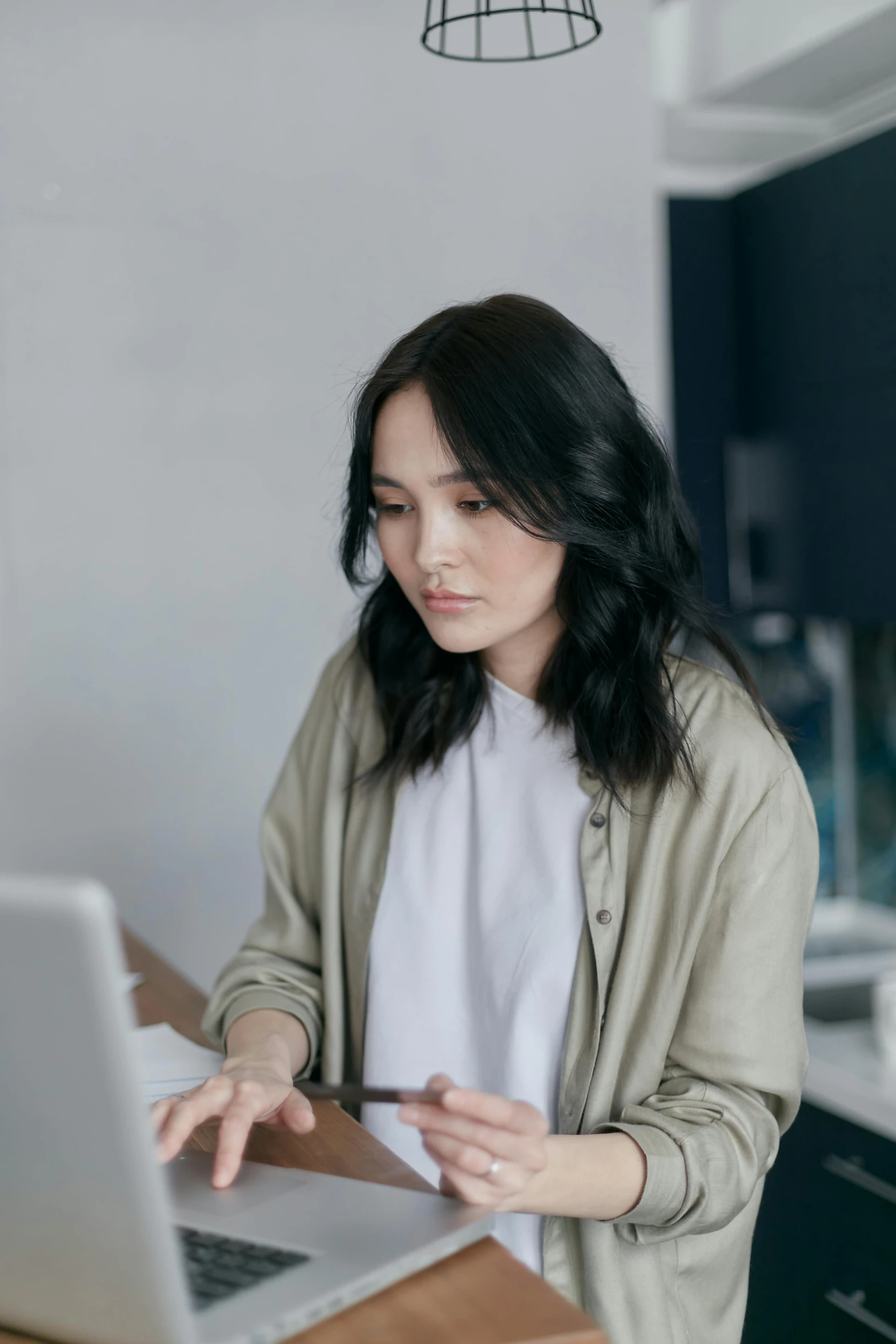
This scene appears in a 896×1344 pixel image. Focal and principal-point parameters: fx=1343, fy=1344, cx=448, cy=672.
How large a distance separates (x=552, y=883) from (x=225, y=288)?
5.49 feet

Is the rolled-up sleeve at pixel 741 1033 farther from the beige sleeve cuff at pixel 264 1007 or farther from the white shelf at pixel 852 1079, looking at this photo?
the white shelf at pixel 852 1079

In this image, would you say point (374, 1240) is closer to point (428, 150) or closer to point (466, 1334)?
point (466, 1334)

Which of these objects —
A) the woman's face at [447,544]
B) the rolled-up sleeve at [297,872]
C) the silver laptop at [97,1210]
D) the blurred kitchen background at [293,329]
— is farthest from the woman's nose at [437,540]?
the blurred kitchen background at [293,329]

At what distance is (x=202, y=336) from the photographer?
257 centimetres

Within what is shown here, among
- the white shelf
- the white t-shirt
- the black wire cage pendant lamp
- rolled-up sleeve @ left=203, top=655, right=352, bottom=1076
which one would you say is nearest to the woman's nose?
the white t-shirt

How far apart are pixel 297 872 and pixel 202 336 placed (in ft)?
4.60

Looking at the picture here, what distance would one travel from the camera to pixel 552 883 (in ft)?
4.23

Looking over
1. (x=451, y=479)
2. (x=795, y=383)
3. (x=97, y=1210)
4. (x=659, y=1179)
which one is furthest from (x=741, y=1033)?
(x=795, y=383)

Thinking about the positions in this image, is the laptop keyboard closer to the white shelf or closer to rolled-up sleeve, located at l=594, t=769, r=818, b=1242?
rolled-up sleeve, located at l=594, t=769, r=818, b=1242

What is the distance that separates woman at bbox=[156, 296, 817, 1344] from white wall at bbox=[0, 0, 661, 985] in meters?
1.21

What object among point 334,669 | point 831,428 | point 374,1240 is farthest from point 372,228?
point 374,1240

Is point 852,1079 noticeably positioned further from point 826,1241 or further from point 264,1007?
point 264,1007

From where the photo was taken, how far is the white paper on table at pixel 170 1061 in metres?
1.19

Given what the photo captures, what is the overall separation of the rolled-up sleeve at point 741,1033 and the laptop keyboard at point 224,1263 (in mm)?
382
